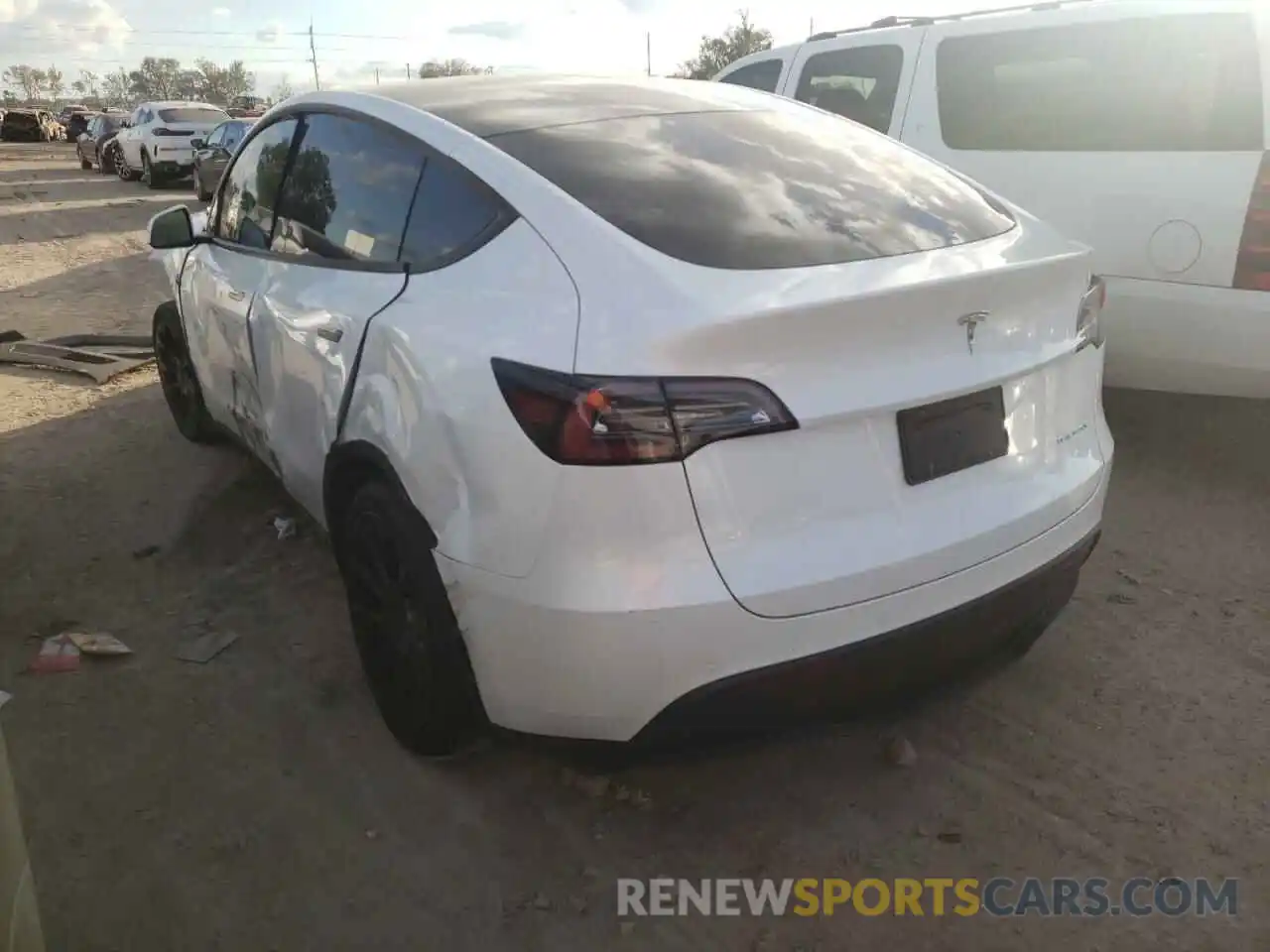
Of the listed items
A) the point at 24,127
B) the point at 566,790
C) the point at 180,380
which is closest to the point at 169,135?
the point at 180,380

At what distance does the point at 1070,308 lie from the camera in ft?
8.36

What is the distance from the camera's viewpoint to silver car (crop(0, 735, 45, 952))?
5.17ft

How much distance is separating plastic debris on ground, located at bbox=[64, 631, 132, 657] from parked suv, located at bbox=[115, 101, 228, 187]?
20.2 metres

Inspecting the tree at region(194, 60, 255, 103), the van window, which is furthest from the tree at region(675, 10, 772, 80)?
the tree at region(194, 60, 255, 103)

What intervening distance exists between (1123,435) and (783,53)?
314cm

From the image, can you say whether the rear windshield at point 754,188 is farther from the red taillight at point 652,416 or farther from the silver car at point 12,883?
the silver car at point 12,883

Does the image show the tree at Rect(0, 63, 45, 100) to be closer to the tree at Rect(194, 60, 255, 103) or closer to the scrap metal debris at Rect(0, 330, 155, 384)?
the tree at Rect(194, 60, 255, 103)

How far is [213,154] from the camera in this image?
15789 millimetres

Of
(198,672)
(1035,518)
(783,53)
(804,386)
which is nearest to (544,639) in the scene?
(804,386)

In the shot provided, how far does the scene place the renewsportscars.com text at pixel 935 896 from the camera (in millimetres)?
2312

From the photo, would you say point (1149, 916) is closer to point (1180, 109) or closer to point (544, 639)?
point (544, 639)

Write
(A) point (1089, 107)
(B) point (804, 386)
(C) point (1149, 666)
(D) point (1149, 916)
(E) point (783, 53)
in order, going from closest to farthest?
(B) point (804, 386) → (D) point (1149, 916) → (C) point (1149, 666) → (A) point (1089, 107) → (E) point (783, 53)

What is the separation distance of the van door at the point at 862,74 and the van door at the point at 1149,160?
566 millimetres

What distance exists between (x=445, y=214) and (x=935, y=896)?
1985 mm
